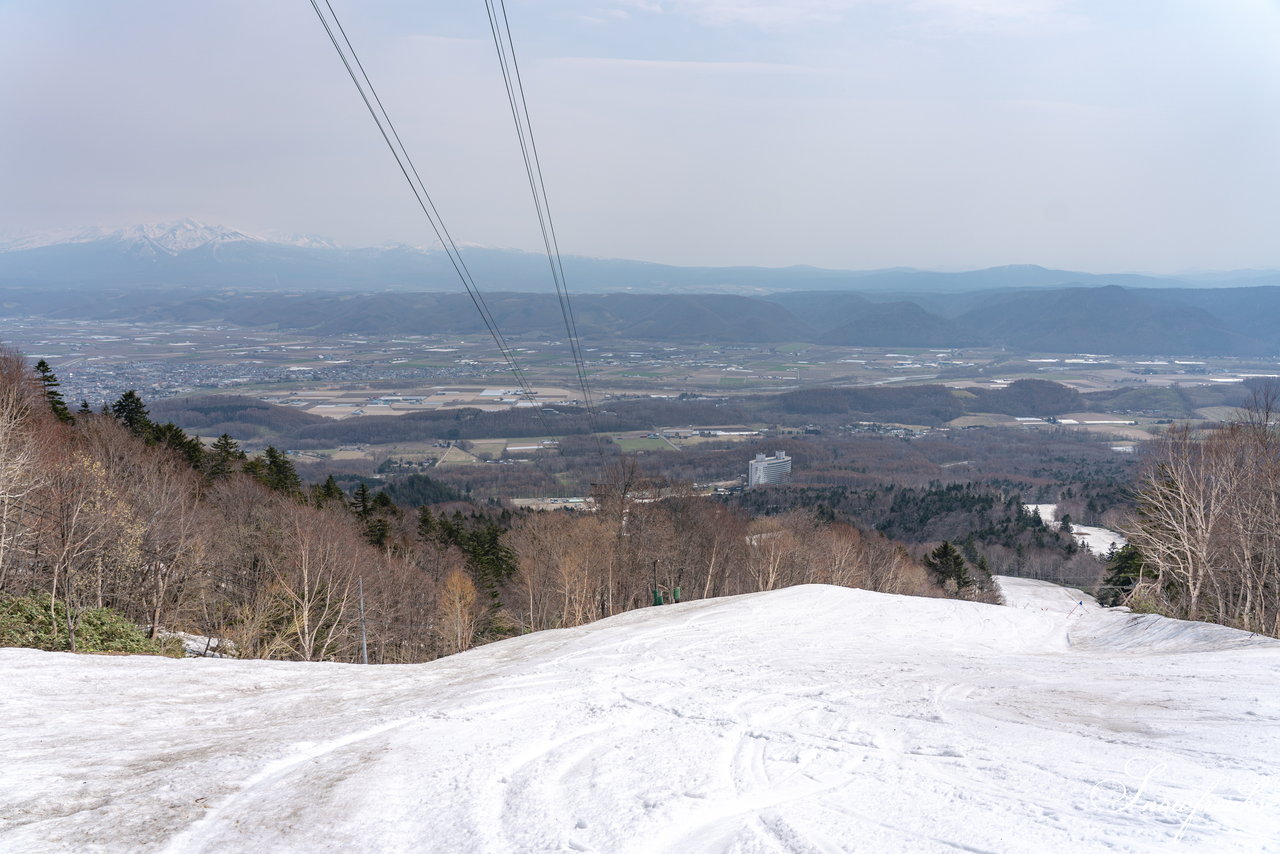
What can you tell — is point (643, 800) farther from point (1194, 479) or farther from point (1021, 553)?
point (1021, 553)

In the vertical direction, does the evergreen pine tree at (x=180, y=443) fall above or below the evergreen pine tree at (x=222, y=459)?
above

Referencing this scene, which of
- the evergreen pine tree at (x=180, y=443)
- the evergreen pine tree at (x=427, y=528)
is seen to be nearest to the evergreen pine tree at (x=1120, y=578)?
the evergreen pine tree at (x=427, y=528)

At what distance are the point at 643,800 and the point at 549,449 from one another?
103834mm

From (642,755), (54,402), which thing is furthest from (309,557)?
(642,755)

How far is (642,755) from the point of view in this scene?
7.99 meters

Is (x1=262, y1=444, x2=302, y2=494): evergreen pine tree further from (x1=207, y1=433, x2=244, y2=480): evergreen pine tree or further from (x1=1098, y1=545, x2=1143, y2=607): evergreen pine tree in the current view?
(x1=1098, y1=545, x2=1143, y2=607): evergreen pine tree

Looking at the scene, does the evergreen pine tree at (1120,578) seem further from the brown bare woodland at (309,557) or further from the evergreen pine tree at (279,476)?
the evergreen pine tree at (279,476)

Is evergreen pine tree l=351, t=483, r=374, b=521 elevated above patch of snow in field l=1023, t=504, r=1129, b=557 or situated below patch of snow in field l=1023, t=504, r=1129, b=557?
above

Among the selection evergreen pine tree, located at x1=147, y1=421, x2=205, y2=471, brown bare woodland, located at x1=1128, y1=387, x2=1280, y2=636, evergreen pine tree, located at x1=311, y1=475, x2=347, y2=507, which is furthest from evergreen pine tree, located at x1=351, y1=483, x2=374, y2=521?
brown bare woodland, located at x1=1128, y1=387, x2=1280, y2=636

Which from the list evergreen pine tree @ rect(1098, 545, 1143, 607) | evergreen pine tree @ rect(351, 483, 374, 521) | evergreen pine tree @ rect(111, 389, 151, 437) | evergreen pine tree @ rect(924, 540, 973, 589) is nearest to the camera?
evergreen pine tree @ rect(111, 389, 151, 437)

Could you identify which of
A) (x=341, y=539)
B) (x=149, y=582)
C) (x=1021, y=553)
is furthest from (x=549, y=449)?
(x=149, y=582)

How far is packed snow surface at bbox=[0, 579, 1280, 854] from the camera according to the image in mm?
6004

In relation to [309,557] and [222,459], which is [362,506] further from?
[309,557]

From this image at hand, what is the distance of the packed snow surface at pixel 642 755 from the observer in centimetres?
600
